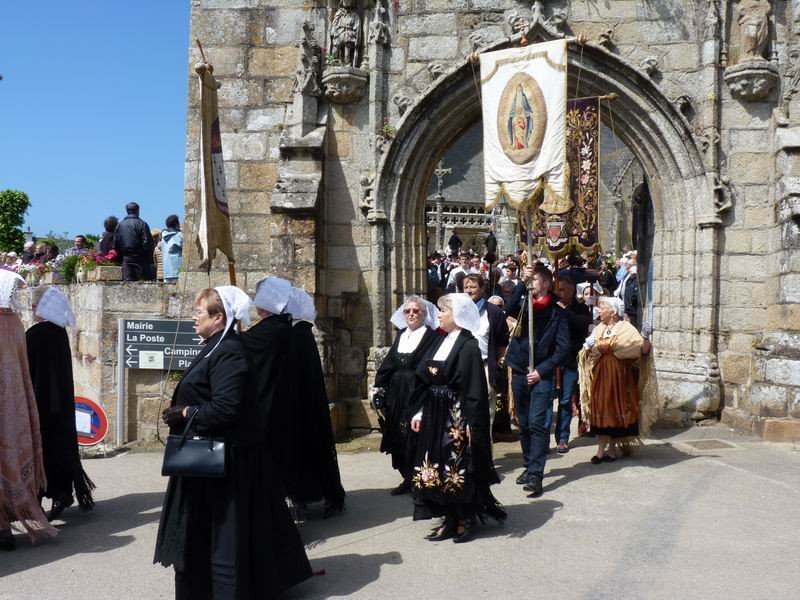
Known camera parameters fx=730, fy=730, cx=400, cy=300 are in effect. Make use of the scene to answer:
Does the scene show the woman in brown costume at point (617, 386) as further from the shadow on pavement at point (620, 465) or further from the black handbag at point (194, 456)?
the black handbag at point (194, 456)

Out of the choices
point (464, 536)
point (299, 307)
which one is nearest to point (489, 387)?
point (464, 536)

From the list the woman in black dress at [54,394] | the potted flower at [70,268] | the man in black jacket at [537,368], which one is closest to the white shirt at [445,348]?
the man in black jacket at [537,368]

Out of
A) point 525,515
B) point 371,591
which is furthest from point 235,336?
point 525,515

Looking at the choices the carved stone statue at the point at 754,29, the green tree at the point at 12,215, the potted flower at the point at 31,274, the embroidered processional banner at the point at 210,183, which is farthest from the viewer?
the green tree at the point at 12,215

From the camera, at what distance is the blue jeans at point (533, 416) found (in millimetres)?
5828

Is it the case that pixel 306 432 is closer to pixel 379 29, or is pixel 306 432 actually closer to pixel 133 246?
pixel 379 29

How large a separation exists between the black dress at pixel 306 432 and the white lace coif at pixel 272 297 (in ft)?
0.88

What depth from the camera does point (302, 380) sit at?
5.38 m

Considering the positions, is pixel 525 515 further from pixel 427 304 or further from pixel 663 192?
pixel 663 192

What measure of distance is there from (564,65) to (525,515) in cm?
390

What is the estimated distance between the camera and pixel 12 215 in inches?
1368

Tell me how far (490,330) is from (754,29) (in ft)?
14.7

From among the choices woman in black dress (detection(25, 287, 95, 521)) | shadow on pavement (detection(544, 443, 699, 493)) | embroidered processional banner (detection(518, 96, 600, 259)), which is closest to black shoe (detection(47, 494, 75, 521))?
woman in black dress (detection(25, 287, 95, 521))

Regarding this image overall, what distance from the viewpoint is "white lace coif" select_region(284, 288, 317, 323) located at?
5199 millimetres
